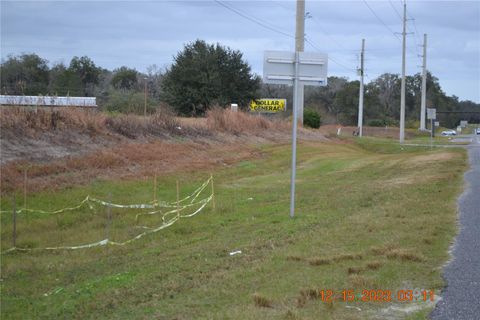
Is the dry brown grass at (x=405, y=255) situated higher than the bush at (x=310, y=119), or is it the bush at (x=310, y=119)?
the bush at (x=310, y=119)

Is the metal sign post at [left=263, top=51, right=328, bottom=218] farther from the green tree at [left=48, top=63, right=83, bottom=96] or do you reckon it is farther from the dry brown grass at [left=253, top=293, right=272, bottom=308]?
the green tree at [left=48, top=63, right=83, bottom=96]

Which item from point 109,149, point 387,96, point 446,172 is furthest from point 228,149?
point 387,96

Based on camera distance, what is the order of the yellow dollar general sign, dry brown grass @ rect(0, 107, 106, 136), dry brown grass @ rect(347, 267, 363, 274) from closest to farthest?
dry brown grass @ rect(347, 267, 363, 274)
dry brown grass @ rect(0, 107, 106, 136)
the yellow dollar general sign

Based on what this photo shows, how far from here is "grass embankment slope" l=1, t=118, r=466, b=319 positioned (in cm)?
716

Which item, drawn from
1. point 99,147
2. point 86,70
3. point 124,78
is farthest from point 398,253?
point 124,78

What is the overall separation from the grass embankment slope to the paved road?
7.6 inches

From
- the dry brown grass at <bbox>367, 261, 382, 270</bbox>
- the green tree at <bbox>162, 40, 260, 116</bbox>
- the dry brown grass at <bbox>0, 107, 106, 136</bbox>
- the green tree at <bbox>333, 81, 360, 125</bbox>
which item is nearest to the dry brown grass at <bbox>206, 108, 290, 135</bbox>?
the green tree at <bbox>162, 40, 260, 116</bbox>

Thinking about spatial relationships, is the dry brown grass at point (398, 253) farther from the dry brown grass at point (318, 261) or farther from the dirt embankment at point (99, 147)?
the dirt embankment at point (99, 147)

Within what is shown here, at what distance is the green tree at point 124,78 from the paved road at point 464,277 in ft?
198

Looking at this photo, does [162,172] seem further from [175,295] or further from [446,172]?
[175,295]
